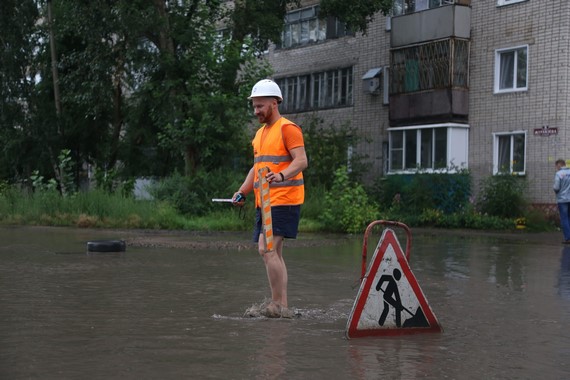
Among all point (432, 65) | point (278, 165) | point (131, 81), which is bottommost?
point (278, 165)

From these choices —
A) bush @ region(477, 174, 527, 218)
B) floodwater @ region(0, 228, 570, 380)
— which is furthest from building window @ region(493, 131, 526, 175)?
floodwater @ region(0, 228, 570, 380)

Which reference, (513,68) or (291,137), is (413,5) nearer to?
(513,68)

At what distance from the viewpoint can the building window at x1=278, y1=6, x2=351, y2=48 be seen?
39.2 m

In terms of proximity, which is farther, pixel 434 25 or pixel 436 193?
pixel 434 25

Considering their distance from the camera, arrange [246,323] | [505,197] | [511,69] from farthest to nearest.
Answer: [511,69]
[505,197]
[246,323]

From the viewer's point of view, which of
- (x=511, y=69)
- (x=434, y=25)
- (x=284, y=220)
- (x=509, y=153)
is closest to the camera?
(x=284, y=220)

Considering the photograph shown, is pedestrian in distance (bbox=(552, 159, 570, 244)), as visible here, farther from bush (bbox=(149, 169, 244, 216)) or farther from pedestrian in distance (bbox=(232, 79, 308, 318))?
→ pedestrian in distance (bbox=(232, 79, 308, 318))

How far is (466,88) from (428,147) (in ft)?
8.21

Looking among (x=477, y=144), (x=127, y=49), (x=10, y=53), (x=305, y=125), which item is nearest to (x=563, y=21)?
(x=477, y=144)

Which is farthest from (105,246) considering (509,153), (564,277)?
(509,153)

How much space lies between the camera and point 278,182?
24.3 feet

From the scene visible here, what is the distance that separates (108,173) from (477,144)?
12.3 metres

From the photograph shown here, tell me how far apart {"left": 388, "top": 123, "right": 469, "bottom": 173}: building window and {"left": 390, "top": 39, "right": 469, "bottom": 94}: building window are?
1465 millimetres

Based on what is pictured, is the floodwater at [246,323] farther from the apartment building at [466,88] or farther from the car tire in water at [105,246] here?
the apartment building at [466,88]
